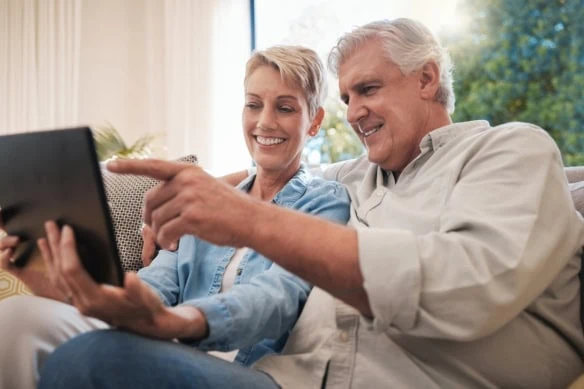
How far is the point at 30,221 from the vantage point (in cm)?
100

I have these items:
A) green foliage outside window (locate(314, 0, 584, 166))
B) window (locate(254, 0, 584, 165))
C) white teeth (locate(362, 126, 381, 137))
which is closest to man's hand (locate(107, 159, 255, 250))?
white teeth (locate(362, 126, 381, 137))

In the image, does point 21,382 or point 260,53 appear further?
point 260,53

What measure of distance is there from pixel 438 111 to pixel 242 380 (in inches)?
32.0

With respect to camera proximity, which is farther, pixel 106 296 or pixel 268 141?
pixel 268 141

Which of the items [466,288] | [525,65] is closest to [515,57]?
[525,65]

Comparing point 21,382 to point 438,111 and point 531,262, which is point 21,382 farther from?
point 438,111

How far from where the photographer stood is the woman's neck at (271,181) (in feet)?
5.40

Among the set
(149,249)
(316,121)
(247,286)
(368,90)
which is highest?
(368,90)

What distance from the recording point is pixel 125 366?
82 centimetres

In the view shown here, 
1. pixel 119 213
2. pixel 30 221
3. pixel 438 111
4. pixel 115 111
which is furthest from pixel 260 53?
pixel 115 111

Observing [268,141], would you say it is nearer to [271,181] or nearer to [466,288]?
[271,181]

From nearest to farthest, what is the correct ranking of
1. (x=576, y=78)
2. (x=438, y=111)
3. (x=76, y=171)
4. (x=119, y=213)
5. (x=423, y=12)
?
(x=76, y=171), (x=438, y=111), (x=119, y=213), (x=576, y=78), (x=423, y=12)

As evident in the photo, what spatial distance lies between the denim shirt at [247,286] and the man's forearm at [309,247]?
25 cm

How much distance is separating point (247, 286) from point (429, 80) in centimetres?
64
